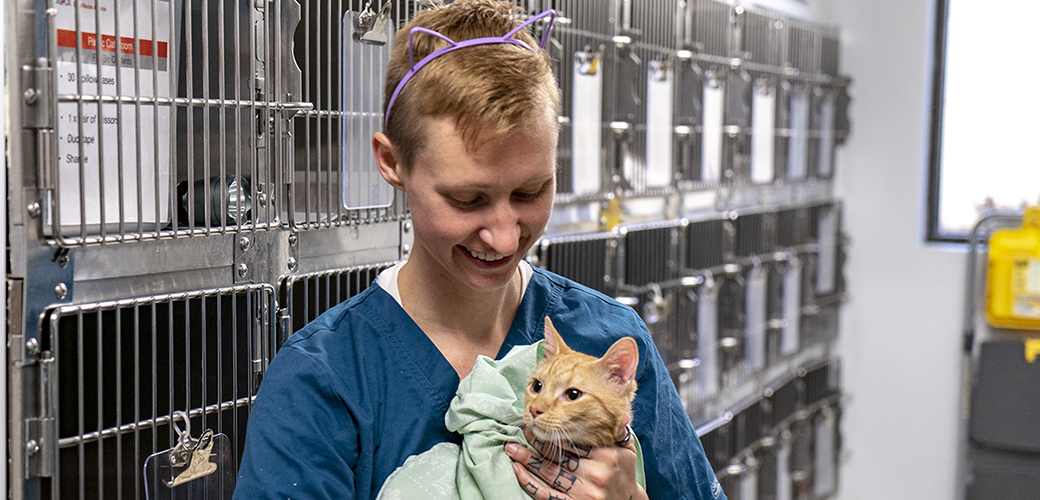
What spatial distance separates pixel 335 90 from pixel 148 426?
1.84ft

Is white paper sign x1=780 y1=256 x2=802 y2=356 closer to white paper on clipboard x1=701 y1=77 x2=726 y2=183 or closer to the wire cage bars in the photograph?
white paper on clipboard x1=701 y1=77 x2=726 y2=183

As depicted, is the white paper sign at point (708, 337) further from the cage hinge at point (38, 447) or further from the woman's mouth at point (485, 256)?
the cage hinge at point (38, 447)

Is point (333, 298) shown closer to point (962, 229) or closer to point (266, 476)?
point (266, 476)

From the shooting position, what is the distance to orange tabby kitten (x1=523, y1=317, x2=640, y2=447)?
96 cm

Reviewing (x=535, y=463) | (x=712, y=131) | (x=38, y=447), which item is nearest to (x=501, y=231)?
(x=535, y=463)

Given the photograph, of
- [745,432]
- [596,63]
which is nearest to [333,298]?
[596,63]

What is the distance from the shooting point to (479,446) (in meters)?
0.96

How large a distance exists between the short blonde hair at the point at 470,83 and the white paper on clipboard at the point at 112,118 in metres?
0.36

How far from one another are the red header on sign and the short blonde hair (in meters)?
0.37

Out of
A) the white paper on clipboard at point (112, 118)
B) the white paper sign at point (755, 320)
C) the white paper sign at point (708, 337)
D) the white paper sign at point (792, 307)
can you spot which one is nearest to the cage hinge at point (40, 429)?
the white paper on clipboard at point (112, 118)

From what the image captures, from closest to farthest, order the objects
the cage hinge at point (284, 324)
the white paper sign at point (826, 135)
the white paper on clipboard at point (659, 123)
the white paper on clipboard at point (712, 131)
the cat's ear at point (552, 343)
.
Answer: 1. the cat's ear at point (552, 343)
2. the cage hinge at point (284, 324)
3. the white paper on clipboard at point (659, 123)
4. the white paper on clipboard at point (712, 131)
5. the white paper sign at point (826, 135)

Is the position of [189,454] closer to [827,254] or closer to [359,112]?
[359,112]

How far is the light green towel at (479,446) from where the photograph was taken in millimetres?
931

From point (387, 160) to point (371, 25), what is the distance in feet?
1.73
